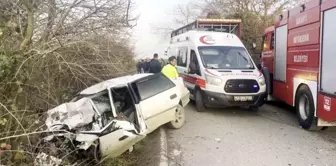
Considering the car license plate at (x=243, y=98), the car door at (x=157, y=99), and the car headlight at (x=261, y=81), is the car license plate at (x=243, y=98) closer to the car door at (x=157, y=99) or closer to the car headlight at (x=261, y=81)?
the car headlight at (x=261, y=81)

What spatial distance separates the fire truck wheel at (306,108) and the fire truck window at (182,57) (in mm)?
4540

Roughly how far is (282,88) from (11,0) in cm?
738

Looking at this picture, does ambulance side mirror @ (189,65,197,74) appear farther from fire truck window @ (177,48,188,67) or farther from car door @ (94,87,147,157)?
car door @ (94,87,147,157)

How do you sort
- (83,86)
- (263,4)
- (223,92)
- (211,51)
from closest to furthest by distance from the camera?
1. (83,86)
2. (223,92)
3. (211,51)
4. (263,4)

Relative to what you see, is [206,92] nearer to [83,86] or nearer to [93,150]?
[83,86]

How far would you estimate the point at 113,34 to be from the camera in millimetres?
8383

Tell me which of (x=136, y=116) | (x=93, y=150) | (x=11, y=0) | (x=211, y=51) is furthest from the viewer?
(x=211, y=51)

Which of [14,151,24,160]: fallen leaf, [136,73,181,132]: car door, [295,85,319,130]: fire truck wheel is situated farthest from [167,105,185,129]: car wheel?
[14,151,24,160]: fallen leaf

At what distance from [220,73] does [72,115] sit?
516cm

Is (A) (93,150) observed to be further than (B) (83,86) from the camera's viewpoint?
No

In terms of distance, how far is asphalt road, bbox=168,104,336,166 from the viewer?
20.7 feet

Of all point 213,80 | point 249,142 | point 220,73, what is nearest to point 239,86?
point 220,73

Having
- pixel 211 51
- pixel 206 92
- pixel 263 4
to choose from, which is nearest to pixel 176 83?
pixel 206 92

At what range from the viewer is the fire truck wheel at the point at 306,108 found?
26.5 ft
